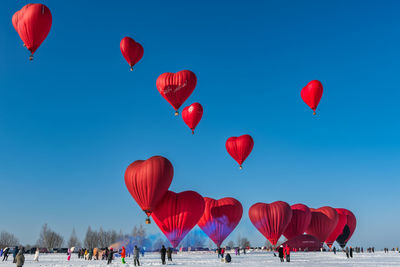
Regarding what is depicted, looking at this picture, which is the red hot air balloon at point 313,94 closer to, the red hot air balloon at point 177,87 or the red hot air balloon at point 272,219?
the red hot air balloon at point 177,87

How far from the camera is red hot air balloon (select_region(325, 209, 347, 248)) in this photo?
8562 cm

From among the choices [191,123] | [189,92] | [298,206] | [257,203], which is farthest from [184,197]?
[298,206]

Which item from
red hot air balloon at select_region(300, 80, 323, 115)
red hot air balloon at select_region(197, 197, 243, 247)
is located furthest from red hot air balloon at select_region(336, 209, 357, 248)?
red hot air balloon at select_region(300, 80, 323, 115)

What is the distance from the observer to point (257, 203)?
7169 centimetres

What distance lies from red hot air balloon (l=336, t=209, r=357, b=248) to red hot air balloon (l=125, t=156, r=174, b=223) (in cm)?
5613

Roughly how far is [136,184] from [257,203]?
31690mm

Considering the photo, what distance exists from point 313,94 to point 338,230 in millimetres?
53488

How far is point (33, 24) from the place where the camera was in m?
28.7

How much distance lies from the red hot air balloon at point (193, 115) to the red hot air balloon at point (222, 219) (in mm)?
22355

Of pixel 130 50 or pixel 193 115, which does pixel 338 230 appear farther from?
pixel 130 50

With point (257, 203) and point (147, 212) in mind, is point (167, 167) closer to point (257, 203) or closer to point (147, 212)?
point (147, 212)

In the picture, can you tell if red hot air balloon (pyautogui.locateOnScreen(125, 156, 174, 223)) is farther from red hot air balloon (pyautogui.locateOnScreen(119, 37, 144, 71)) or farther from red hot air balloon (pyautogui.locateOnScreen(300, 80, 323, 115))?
red hot air balloon (pyautogui.locateOnScreen(300, 80, 323, 115))

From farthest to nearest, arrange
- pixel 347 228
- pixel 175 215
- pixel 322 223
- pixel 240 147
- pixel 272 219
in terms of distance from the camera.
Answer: pixel 347 228, pixel 322 223, pixel 272 219, pixel 240 147, pixel 175 215

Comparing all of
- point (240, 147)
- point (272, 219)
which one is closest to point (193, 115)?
point (240, 147)
